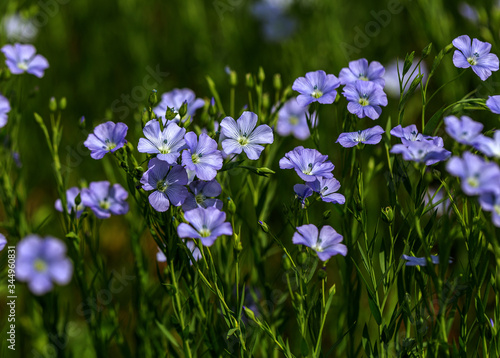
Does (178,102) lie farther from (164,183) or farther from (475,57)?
(475,57)

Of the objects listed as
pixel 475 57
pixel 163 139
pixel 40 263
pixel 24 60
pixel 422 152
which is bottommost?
pixel 40 263

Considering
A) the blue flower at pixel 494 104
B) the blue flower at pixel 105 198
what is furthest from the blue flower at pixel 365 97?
→ the blue flower at pixel 105 198

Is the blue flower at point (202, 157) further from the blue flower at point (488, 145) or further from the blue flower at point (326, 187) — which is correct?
the blue flower at point (488, 145)

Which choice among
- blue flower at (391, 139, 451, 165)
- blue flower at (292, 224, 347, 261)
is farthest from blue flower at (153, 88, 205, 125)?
blue flower at (391, 139, 451, 165)

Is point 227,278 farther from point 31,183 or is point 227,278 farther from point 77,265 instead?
point 31,183

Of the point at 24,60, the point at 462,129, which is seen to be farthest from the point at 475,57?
the point at 24,60

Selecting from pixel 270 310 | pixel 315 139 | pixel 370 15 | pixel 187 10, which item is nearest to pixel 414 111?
pixel 370 15
